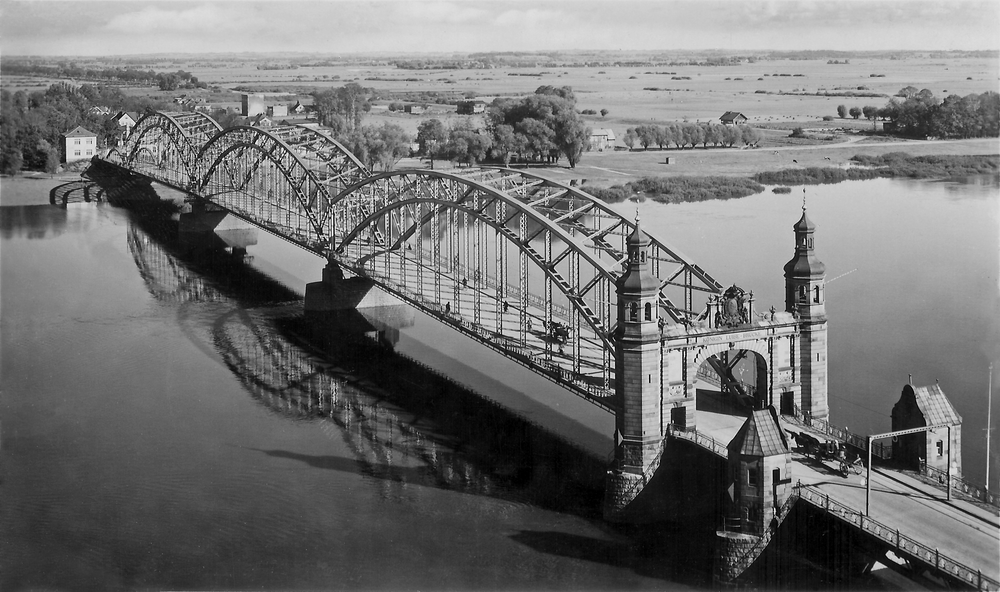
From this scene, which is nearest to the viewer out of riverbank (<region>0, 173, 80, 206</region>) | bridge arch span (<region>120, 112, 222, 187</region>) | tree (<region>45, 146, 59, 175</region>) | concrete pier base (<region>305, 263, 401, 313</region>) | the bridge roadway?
the bridge roadway

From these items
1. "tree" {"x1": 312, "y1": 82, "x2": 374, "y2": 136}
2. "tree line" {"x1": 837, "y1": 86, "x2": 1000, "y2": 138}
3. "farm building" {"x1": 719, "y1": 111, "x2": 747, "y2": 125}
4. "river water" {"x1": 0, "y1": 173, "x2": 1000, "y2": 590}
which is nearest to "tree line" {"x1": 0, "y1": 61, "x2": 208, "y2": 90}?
"tree" {"x1": 312, "y1": 82, "x2": 374, "y2": 136}

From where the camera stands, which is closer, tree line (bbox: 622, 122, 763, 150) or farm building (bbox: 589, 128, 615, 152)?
tree line (bbox: 622, 122, 763, 150)

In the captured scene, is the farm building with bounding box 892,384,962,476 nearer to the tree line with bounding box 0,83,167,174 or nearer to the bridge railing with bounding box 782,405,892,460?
the bridge railing with bounding box 782,405,892,460

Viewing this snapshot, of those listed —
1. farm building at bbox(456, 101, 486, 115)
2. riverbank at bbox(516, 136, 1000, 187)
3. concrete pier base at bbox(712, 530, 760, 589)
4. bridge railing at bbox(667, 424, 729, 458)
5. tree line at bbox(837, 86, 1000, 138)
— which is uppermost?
farm building at bbox(456, 101, 486, 115)

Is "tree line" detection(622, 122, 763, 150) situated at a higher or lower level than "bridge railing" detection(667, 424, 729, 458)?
higher

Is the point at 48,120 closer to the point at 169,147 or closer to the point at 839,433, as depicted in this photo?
the point at 169,147

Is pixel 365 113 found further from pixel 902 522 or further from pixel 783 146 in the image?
pixel 902 522
